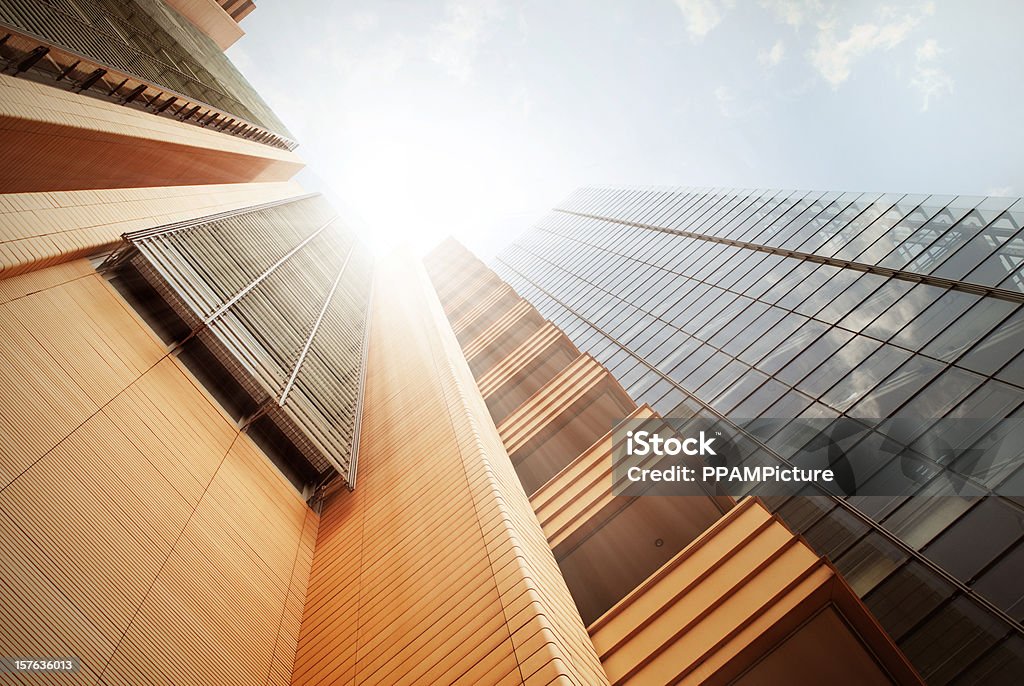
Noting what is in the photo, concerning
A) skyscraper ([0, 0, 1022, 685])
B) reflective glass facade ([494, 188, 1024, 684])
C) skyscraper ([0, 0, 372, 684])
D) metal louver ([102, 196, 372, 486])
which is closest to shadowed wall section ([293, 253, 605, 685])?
skyscraper ([0, 0, 1022, 685])

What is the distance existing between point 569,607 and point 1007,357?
9.69 meters

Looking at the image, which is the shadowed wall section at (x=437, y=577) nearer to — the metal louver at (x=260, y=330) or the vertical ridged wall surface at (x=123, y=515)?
the vertical ridged wall surface at (x=123, y=515)

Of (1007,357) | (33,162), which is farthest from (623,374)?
(33,162)

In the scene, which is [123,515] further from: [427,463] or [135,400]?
[427,463]

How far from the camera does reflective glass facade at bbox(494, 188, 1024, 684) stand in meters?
7.52

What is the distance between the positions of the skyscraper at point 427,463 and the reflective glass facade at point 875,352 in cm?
6

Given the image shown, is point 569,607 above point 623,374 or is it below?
above

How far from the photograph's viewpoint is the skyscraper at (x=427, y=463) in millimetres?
5703

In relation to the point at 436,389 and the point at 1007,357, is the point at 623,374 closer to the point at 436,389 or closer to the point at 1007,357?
the point at 436,389

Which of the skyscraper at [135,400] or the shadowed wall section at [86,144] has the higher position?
the shadowed wall section at [86,144]

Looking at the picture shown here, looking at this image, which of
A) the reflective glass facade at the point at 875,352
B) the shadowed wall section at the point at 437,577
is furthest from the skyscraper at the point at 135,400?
the reflective glass facade at the point at 875,352

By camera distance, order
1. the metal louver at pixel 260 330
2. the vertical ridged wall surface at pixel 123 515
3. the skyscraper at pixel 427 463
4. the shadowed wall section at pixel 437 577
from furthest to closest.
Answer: the metal louver at pixel 260 330
the skyscraper at pixel 427 463
the vertical ridged wall surface at pixel 123 515
the shadowed wall section at pixel 437 577

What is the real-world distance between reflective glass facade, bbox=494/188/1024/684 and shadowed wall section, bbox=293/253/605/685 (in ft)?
17.4

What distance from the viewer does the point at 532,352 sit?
18188 millimetres
